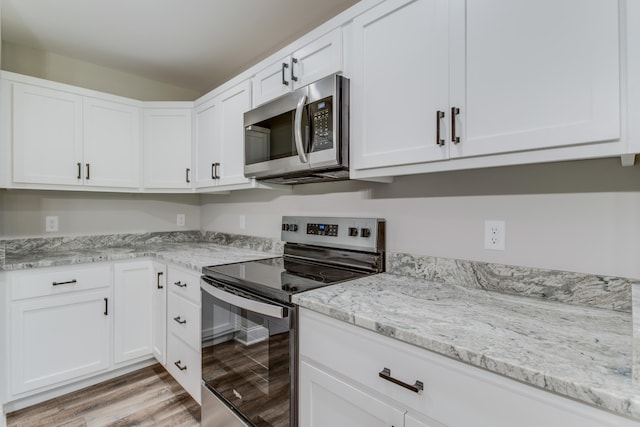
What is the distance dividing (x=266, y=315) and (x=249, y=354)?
284mm

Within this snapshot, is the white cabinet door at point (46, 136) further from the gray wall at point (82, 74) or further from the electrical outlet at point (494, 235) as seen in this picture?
the electrical outlet at point (494, 235)

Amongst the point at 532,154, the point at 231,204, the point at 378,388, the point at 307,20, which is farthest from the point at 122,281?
the point at 532,154

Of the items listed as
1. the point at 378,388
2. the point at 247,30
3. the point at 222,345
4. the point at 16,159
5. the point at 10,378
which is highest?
the point at 247,30

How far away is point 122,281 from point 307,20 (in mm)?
2183

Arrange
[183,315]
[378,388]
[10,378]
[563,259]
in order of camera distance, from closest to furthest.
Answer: [378,388]
[563,259]
[10,378]
[183,315]

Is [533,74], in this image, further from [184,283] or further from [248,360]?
[184,283]

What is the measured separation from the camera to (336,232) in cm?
178

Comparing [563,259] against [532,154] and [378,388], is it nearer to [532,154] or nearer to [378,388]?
[532,154]

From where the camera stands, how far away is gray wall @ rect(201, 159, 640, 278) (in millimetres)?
1018

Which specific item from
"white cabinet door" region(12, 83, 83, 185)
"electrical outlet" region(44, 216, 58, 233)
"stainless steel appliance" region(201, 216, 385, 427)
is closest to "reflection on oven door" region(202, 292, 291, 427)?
"stainless steel appliance" region(201, 216, 385, 427)

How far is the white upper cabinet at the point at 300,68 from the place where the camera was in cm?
149

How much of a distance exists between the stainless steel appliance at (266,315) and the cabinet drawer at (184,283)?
0.14 metres

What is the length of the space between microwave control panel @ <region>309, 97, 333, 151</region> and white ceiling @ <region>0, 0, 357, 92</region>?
860 mm

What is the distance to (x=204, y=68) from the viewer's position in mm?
2773
